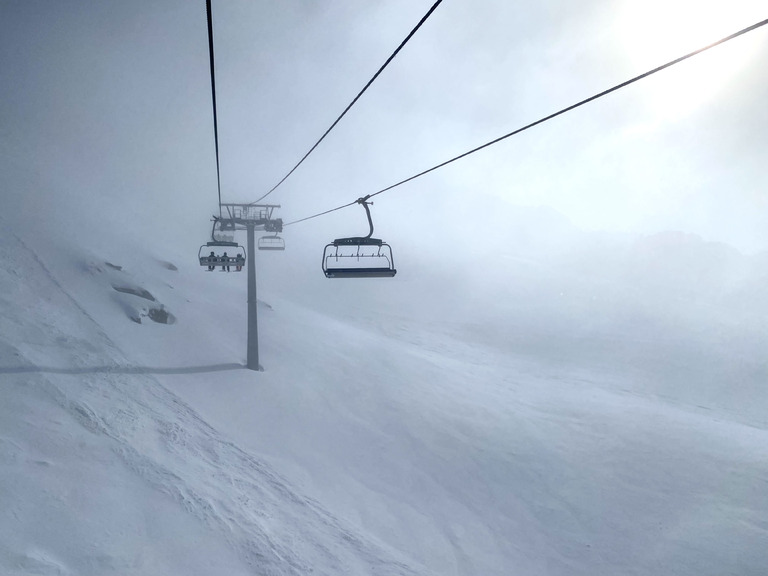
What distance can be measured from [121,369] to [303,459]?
312 inches

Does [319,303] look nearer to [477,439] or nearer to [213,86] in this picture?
[477,439]

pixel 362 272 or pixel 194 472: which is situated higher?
pixel 362 272

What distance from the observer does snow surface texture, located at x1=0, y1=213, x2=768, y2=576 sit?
854 cm

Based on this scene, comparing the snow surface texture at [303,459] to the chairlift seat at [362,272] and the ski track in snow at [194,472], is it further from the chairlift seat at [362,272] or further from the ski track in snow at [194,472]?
the chairlift seat at [362,272]

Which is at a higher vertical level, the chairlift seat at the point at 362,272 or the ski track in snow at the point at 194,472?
the chairlift seat at the point at 362,272

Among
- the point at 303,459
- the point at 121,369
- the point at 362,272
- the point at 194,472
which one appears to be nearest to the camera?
the point at 362,272

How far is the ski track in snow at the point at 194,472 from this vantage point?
8.84 metres

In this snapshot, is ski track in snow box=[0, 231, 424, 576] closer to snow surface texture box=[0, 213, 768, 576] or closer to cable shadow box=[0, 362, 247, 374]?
snow surface texture box=[0, 213, 768, 576]

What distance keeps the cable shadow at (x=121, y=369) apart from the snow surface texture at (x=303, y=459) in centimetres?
8

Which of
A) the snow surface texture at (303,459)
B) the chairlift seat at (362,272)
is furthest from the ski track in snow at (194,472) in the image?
the chairlift seat at (362,272)

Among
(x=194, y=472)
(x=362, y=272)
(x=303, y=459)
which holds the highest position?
(x=362, y=272)

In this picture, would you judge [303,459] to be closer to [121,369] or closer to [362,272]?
[121,369]

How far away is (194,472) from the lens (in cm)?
1045

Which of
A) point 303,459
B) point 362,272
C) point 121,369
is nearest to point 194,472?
point 303,459
